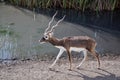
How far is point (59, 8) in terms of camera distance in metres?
12.0

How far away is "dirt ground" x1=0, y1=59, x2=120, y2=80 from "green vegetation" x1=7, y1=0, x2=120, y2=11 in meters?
4.96

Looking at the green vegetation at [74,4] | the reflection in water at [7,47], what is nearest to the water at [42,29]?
the reflection in water at [7,47]

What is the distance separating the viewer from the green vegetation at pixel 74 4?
1155cm

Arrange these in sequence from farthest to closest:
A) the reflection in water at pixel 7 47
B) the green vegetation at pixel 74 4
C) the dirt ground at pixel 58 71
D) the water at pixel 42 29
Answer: the green vegetation at pixel 74 4 < the water at pixel 42 29 < the reflection in water at pixel 7 47 < the dirt ground at pixel 58 71

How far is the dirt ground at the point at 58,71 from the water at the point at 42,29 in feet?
2.44

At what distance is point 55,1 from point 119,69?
599cm

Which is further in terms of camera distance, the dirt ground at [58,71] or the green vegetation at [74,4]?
the green vegetation at [74,4]

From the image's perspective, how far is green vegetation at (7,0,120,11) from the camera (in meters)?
11.5

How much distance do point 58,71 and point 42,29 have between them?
11.5 ft

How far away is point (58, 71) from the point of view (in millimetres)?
6102

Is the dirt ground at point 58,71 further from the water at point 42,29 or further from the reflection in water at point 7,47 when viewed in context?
the water at point 42,29

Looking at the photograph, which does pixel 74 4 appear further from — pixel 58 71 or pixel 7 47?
pixel 58 71

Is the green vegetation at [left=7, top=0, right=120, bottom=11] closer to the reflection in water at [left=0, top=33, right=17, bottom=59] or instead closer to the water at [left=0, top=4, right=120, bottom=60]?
the water at [left=0, top=4, right=120, bottom=60]

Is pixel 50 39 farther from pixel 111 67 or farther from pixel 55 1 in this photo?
pixel 55 1
